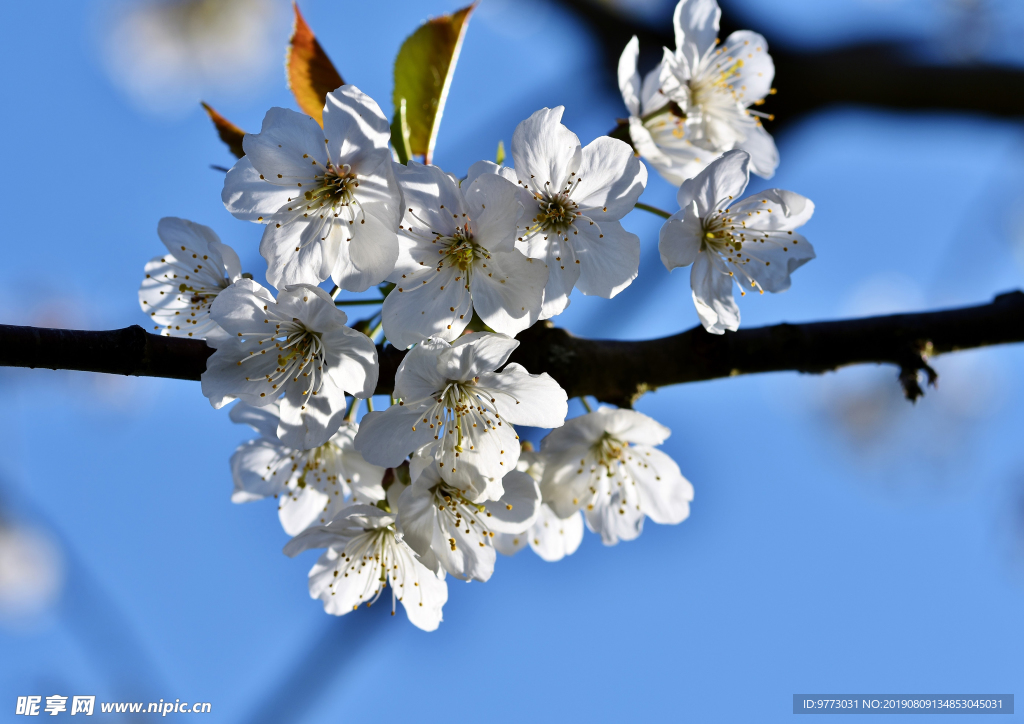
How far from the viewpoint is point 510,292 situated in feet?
4.61

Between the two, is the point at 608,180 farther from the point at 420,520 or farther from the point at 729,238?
the point at 420,520

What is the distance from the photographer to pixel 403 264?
57.0 inches

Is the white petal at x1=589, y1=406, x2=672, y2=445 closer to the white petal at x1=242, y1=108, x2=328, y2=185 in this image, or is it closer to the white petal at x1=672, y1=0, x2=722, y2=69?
the white petal at x1=242, y1=108, x2=328, y2=185

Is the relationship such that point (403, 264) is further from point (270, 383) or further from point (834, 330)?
point (834, 330)

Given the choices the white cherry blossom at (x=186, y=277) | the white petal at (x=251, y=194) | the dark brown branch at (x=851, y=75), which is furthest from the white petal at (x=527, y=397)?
the dark brown branch at (x=851, y=75)

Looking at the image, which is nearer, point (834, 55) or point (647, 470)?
point (647, 470)

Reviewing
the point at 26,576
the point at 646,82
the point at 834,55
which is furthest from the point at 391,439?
the point at 26,576

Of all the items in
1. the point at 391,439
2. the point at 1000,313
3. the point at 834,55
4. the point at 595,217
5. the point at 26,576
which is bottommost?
the point at 391,439

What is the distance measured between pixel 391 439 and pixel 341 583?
569mm

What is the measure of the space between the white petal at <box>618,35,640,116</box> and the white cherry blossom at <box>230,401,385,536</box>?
1085 millimetres

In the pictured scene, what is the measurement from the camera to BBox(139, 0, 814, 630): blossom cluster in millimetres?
1411

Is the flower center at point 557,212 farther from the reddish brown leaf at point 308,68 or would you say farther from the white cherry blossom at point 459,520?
the reddish brown leaf at point 308,68

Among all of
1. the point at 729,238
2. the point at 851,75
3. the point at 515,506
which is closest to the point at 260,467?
the point at 515,506

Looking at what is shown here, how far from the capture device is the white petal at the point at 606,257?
144cm
